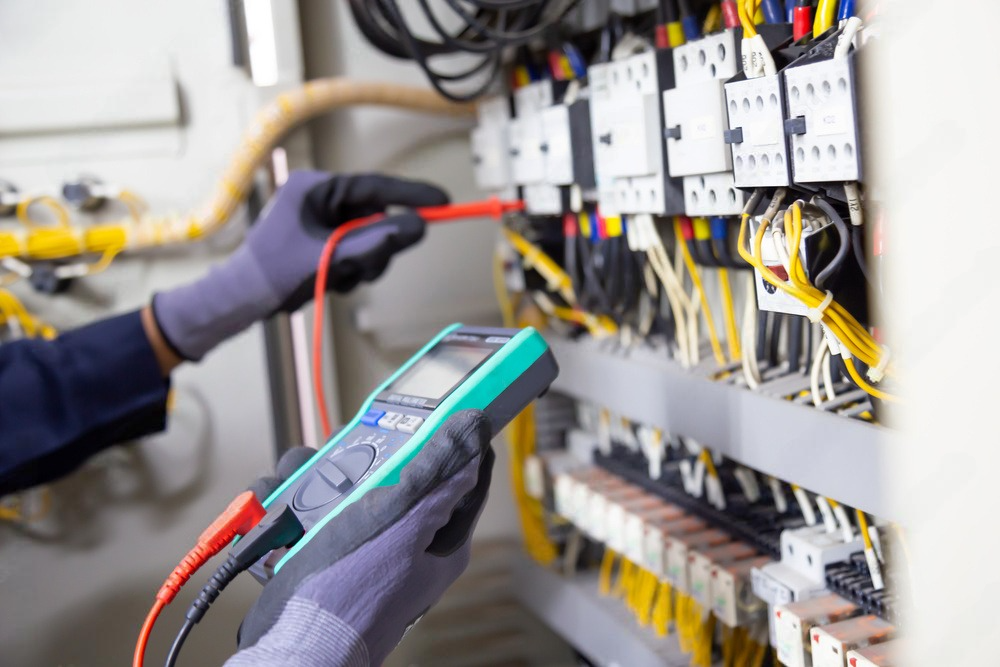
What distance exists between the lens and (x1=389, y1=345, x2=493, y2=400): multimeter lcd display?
75 centimetres

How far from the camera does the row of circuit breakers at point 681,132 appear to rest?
2.09ft

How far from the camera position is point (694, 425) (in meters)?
0.94

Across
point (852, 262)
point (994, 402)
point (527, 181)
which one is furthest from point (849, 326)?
point (527, 181)

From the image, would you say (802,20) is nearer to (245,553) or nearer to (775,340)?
(775,340)

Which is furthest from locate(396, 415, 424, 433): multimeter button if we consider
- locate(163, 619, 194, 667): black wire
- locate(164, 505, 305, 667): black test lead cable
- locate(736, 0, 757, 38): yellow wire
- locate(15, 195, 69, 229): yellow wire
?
locate(15, 195, 69, 229): yellow wire

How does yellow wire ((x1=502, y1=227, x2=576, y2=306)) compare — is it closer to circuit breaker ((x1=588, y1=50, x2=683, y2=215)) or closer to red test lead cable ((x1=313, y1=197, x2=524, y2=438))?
red test lead cable ((x1=313, y1=197, x2=524, y2=438))

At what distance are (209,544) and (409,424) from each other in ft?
0.60

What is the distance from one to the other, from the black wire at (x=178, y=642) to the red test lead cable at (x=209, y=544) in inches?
1.1

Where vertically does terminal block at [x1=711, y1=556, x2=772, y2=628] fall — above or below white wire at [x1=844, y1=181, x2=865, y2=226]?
below

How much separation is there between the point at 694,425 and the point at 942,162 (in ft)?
2.15

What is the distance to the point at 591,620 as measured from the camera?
126cm

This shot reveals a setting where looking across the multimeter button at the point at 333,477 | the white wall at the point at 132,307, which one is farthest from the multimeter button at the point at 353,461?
the white wall at the point at 132,307

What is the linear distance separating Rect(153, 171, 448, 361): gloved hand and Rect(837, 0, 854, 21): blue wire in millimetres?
585

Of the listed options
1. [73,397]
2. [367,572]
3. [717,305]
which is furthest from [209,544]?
[717,305]
